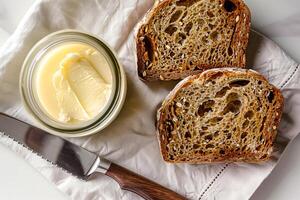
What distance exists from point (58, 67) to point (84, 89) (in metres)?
0.08

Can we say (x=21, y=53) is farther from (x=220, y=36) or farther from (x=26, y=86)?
(x=220, y=36)

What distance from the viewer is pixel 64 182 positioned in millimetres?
1458

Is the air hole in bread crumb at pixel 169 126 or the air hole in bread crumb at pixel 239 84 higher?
the air hole in bread crumb at pixel 239 84

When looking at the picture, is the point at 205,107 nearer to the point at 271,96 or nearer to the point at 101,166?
the point at 271,96

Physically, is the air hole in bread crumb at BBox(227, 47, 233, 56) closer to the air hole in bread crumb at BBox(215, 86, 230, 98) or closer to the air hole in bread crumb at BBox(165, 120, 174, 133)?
the air hole in bread crumb at BBox(215, 86, 230, 98)

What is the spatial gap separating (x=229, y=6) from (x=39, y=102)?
51cm

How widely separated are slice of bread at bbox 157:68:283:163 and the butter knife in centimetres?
11

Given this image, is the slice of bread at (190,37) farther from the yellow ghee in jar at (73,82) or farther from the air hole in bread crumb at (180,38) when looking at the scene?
the yellow ghee in jar at (73,82)

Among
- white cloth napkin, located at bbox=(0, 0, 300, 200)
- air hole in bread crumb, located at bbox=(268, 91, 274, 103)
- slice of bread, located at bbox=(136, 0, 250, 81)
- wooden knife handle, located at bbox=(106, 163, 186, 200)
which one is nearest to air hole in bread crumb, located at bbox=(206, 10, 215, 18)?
slice of bread, located at bbox=(136, 0, 250, 81)

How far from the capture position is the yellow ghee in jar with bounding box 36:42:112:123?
1.35 metres

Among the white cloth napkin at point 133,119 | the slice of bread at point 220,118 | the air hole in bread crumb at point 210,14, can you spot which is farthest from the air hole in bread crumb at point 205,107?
the air hole in bread crumb at point 210,14

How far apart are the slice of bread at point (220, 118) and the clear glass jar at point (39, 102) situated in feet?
0.40

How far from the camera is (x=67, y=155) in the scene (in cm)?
140

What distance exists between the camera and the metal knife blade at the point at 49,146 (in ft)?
4.56
